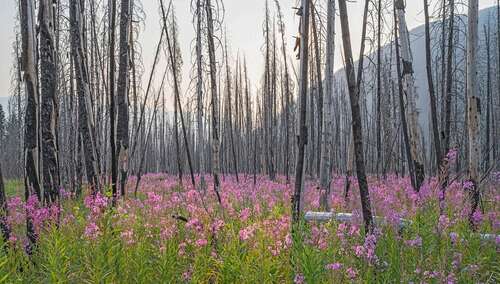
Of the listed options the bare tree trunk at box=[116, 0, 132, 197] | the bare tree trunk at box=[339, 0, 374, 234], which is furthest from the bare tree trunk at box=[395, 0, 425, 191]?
the bare tree trunk at box=[116, 0, 132, 197]

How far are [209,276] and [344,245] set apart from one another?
58.7 inches

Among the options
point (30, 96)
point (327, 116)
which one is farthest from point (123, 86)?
point (327, 116)

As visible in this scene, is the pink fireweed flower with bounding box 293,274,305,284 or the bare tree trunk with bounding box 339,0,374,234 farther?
the bare tree trunk with bounding box 339,0,374,234

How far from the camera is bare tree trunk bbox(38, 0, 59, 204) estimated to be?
489 cm

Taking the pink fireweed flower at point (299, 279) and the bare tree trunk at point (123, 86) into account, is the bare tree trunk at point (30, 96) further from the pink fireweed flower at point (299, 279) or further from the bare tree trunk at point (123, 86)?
the pink fireweed flower at point (299, 279)

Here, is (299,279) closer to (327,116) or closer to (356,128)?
(356,128)

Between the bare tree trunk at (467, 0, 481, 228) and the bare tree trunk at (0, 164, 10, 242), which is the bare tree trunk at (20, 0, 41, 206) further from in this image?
the bare tree trunk at (467, 0, 481, 228)

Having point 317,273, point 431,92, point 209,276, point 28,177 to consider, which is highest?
point 431,92

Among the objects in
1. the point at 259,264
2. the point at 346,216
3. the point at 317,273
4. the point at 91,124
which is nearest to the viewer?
the point at 317,273

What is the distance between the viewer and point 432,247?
4188 mm

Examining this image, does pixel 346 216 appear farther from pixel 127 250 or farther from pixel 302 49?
pixel 127 250

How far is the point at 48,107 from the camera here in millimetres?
4934

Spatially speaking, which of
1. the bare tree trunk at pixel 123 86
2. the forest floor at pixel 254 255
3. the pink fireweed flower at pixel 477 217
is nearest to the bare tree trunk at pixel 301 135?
the forest floor at pixel 254 255

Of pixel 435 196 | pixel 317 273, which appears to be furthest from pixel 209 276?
pixel 435 196
